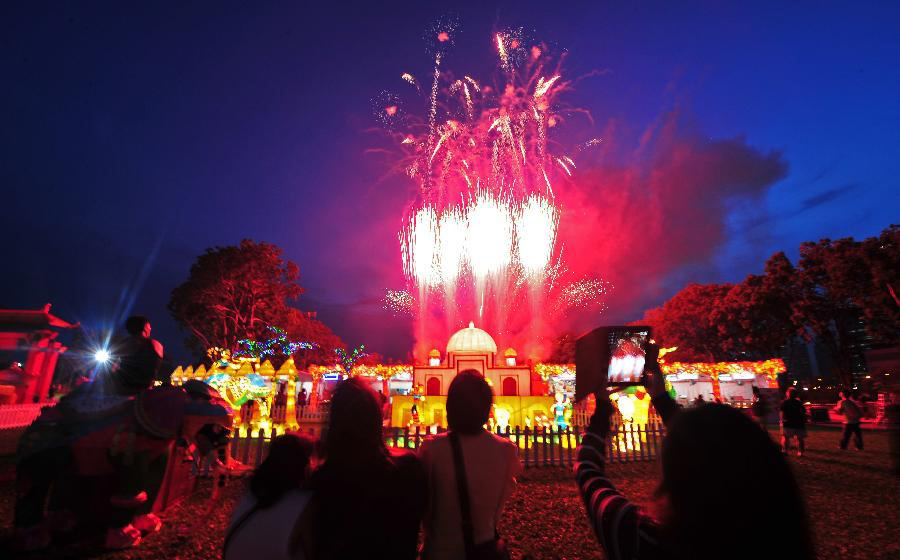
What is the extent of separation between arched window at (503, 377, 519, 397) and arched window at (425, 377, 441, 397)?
12.1ft

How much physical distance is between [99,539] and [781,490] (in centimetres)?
650

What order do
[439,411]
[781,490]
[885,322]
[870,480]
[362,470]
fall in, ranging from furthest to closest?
[885,322]
[439,411]
[870,480]
[362,470]
[781,490]

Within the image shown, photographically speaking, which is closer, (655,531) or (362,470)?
(655,531)

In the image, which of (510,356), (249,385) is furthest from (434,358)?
(249,385)

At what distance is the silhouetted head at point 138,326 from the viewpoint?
5020 mm

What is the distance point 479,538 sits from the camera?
2377mm

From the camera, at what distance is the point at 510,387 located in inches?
914

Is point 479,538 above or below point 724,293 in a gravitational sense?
below

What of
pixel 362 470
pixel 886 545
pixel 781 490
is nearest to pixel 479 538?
pixel 362 470

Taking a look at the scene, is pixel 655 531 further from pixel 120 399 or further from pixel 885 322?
pixel 885 322

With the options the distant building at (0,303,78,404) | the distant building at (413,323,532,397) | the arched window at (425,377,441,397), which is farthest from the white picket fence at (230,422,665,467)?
the distant building at (0,303,78,404)

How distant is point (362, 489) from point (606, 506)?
1.12m

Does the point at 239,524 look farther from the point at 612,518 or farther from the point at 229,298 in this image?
the point at 229,298

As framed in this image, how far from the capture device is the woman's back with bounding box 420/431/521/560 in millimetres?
2361
